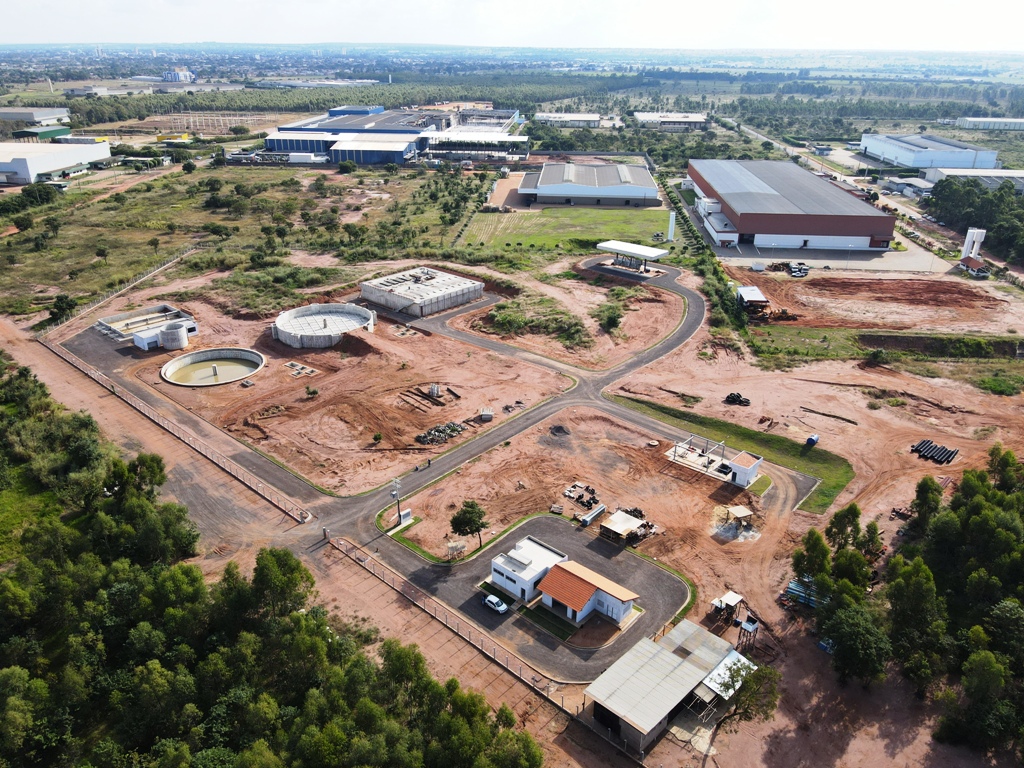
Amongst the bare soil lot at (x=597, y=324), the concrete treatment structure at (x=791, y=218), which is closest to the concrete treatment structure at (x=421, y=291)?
the bare soil lot at (x=597, y=324)

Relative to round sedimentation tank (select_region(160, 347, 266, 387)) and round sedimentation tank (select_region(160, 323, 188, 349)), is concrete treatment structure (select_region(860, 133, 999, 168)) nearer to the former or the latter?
round sedimentation tank (select_region(160, 347, 266, 387))

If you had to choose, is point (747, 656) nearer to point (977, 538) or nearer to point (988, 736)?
point (988, 736)

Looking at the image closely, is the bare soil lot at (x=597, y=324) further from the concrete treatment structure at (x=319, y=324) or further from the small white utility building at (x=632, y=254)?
the concrete treatment structure at (x=319, y=324)

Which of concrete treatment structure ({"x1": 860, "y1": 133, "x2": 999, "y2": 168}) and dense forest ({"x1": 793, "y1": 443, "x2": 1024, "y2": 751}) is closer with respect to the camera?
dense forest ({"x1": 793, "y1": 443, "x2": 1024, "y2": 751})

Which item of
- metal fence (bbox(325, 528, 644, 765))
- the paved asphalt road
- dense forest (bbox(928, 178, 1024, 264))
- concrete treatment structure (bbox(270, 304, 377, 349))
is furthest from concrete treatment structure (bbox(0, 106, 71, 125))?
dense forest (bbox(928, 178, 1024, 264))

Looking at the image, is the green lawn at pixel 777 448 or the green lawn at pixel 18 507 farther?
the green lawn at pixel 777 448

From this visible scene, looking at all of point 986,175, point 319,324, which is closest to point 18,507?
point 319,324
